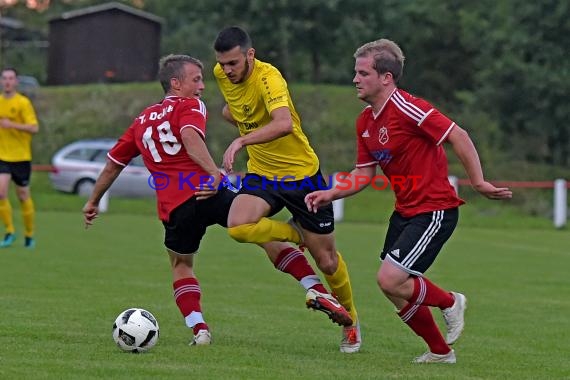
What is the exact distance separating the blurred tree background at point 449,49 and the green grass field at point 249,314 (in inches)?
678

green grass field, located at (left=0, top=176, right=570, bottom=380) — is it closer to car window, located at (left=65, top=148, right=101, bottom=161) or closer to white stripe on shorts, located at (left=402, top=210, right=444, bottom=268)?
white stripe on shorts, located at (left=402, top=210, right=444, bottom=268)

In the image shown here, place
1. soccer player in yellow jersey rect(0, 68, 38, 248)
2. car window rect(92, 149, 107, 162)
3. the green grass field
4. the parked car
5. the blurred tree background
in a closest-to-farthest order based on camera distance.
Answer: the green grass field
soccer player in yellow jersey rect(0, 68, 38, 248)
the parked car
car window rect(92, 149, 107, 162)
the blurred tree background

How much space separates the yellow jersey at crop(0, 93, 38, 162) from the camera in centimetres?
1510

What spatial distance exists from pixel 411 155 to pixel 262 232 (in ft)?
3.74

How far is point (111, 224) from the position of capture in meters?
22.0

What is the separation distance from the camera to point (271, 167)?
7.95 m

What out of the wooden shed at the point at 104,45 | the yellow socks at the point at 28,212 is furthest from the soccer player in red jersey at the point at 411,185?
the wooden shed at the point at 104,45

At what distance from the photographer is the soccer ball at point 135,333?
710cm

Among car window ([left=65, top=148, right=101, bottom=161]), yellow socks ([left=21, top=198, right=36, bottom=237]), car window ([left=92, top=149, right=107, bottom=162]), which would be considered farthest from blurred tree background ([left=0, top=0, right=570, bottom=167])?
yellow socks ([left=21, top=198, right=36, bottom=237])

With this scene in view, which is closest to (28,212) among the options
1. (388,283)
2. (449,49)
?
→ (388,283)

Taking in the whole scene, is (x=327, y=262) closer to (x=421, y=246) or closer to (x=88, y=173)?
(x=421, y=246)

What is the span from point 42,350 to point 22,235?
453 inches

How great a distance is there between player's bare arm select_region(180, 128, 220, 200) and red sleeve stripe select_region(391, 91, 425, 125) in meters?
1.25

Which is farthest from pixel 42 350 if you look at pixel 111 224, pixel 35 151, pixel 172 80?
pixel 35 151
